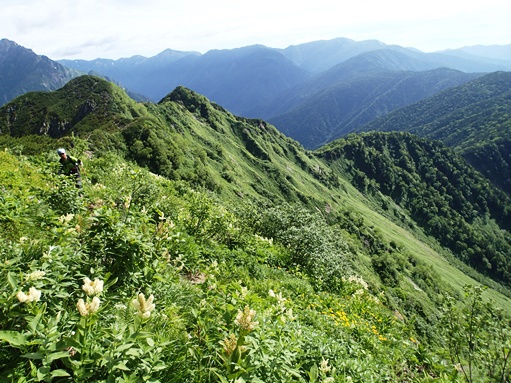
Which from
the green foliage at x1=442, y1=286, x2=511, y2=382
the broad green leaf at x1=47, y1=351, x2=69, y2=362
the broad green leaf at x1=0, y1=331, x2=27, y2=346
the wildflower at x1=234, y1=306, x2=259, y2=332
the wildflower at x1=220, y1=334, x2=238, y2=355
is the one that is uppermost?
the broad green leaf at x1=0, y1=331, x2=27, y2=346

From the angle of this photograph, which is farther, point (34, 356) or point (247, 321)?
point (247, 321)

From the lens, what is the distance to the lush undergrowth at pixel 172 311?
3094mm

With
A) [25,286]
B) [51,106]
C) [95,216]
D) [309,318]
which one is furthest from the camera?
[51,106]

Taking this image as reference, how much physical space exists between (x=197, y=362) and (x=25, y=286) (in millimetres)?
2000

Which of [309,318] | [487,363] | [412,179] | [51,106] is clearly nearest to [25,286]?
[309,318]

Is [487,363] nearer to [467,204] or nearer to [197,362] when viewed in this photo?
[197,362]

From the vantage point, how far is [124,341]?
122 inches

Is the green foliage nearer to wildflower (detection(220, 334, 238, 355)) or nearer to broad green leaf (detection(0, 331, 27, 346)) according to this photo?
wildflower (detection(220, 334, 238, 355))

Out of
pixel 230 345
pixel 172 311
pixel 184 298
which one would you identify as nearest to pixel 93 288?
pixel 230 345

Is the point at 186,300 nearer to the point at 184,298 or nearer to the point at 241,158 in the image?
the point at 184,298

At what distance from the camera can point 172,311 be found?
16.6ft

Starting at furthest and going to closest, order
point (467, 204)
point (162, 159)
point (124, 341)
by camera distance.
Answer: point (467, 204), point (162, 159), point (124, 341)

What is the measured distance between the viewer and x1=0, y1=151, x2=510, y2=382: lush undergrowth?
122 inches

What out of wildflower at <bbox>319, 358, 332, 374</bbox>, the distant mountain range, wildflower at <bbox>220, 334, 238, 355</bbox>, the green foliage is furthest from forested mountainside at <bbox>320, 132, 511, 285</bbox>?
wildflower at <bbox>220, 334, 238, 355</bbox>
